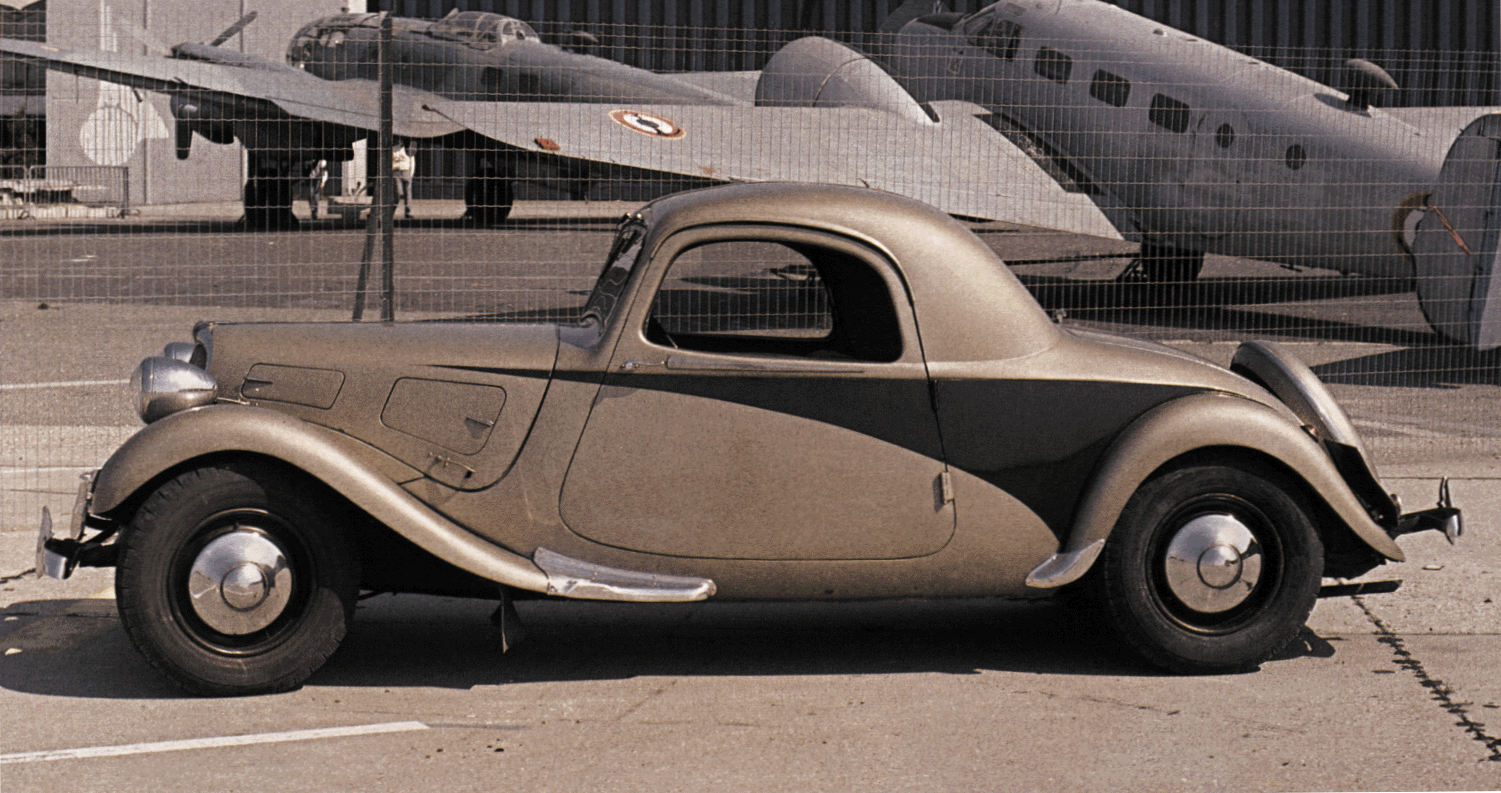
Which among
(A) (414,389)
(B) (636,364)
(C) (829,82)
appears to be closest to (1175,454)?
(B) (636,364)

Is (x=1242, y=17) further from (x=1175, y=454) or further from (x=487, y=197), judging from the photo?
(x=1175, y=454)

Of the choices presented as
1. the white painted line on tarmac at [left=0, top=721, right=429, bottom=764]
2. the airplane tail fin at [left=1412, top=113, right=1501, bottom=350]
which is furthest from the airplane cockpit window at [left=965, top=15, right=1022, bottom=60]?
the white painted line on tarmac at [left=0, top=721, right=429, bottom=764]

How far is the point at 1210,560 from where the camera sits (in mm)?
5184

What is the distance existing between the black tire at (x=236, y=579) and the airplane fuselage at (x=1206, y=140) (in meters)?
10.8

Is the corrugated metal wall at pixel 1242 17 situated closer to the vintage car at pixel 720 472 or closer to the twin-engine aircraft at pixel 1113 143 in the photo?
the twin-engine aircraft at pixel 1113 143

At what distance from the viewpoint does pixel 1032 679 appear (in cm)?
527

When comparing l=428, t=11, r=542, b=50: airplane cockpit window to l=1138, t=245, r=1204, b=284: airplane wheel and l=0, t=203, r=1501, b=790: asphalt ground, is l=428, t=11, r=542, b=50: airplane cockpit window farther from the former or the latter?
l=0, t=203, r=1501, b=790: asphalt ground

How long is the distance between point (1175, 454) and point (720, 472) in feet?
4.91

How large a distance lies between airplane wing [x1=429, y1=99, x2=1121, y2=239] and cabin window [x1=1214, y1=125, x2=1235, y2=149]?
4.39 ft

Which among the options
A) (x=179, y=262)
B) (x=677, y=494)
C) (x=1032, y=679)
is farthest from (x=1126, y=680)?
(x=179, y=262)

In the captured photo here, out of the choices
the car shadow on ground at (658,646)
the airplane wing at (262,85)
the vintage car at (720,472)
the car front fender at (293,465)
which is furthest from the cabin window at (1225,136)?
the car front fender at (293,465)

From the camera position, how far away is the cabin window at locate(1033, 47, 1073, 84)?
16844mm

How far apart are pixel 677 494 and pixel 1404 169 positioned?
10975mm

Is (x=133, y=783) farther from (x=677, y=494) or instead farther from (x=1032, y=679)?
(x=1032, y=679)
